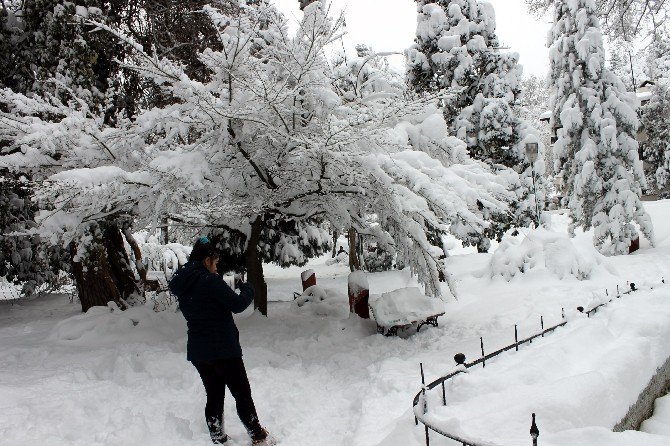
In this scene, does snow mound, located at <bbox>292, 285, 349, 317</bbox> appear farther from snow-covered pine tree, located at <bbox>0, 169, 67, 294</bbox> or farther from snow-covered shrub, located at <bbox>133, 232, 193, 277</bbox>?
snow-covered shrub, located at <bbox>133, 232, 193, 277</bbox>

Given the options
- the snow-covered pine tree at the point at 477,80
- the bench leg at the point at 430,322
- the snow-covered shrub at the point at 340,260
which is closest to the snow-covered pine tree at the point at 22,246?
the bench leg at the point at 430,322

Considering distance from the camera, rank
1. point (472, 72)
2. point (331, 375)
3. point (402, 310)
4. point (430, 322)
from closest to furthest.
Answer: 1. point (331, 375)
2. point (402, 310)
3. point (430, 322)
4. point (472, 72)

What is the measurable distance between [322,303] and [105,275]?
3.93 m

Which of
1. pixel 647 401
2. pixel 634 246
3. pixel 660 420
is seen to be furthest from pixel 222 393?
pixel 634 246

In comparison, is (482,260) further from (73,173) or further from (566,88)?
(73,173)

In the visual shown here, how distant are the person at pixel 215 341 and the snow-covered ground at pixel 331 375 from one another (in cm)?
30

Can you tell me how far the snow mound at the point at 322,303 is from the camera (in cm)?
879

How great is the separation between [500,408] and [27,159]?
6197 millimetres

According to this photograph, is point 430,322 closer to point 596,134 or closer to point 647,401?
point 647,401

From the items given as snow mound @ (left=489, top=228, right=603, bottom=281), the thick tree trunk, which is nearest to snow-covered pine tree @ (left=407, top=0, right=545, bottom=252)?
snow mound @ (left=489, top=228, right=603, bottom=281)

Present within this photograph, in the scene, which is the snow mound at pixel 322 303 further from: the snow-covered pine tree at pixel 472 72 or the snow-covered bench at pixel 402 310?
the snow-covered pine tree at pixel 472 72

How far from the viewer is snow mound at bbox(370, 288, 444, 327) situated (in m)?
7.30

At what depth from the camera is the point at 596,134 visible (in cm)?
1858

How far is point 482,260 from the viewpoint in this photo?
50.7 feet
